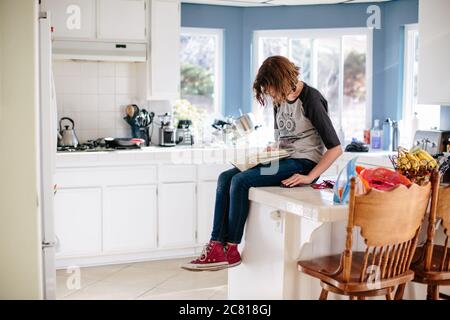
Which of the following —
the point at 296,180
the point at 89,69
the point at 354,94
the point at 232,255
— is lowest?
the point at 232,255

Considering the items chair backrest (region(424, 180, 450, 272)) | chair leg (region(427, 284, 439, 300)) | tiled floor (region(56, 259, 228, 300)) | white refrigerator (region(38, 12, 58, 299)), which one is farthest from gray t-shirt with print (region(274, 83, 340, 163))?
tiled floor (region(56, 259, 228, 300))

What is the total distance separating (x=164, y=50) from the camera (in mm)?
5590

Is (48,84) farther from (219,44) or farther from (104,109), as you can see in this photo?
(219,44)

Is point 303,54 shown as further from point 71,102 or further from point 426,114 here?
point 71,102

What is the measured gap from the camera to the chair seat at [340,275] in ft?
8.82

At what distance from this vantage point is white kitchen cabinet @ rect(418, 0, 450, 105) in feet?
16.3

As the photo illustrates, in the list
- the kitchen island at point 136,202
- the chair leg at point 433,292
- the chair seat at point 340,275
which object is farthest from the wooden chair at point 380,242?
the kitchen island at point 136,202

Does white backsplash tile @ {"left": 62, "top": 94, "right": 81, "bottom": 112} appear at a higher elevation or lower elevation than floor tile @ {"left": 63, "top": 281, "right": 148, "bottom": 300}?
higher

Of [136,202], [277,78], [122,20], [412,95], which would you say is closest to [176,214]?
[136,202]

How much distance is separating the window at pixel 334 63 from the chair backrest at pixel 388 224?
138 inches

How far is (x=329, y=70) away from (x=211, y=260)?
3682mm

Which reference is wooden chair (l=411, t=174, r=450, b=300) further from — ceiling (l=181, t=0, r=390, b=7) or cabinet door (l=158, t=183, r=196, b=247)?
ceiling (l=181, t=0, r=390, b=7)

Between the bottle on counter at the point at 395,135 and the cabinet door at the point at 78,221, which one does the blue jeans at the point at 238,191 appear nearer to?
the cabinet door at the point at 78,221

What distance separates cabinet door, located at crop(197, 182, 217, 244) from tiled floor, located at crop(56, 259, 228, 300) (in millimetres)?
333
